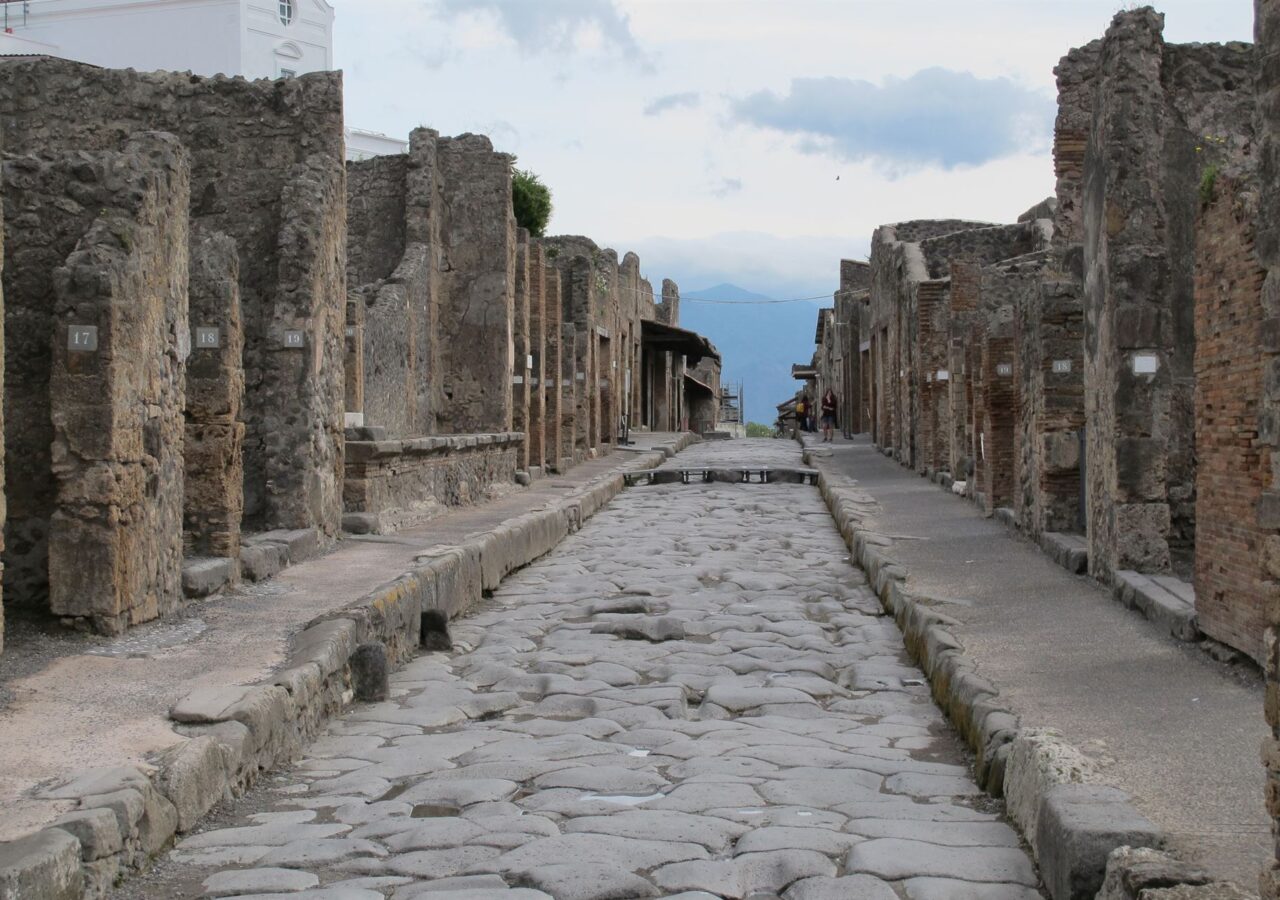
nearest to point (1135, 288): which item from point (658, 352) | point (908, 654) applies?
point (908, 654)

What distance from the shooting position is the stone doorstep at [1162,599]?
22.4 ft

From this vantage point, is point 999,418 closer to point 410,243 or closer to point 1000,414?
point 1000,414

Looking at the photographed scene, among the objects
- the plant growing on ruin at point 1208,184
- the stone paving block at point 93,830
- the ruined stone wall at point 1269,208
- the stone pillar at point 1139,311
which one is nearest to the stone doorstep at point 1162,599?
the stone pillar at point 1139,311

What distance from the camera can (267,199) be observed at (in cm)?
1038

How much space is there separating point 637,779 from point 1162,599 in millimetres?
3618

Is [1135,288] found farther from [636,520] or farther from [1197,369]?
[636,520]

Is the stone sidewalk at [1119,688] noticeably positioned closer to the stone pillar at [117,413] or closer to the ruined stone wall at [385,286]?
the stone pillar at [117,413]

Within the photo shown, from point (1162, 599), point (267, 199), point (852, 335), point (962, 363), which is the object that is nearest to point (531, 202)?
point (852, 335)

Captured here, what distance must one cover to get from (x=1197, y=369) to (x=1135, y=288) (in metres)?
1.45

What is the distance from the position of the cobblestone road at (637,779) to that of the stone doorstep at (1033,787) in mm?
110

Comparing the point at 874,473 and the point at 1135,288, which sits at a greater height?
the point at 1135,288

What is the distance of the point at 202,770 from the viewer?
14.9 ft

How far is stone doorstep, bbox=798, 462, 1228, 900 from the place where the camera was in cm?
351

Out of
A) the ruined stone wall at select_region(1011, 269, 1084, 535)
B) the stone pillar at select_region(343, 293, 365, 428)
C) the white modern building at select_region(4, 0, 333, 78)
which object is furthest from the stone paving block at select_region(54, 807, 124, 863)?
the white modern building at select_region(4, 0, 333, 78)
